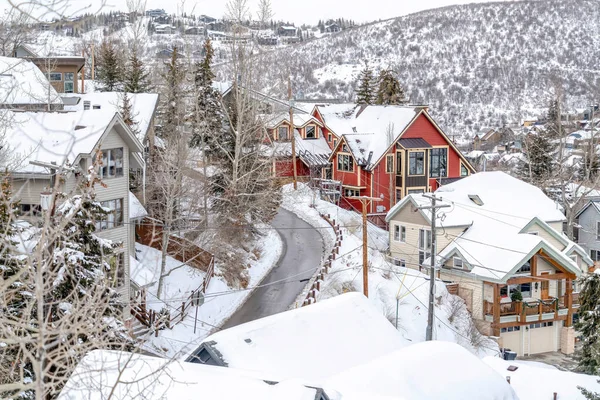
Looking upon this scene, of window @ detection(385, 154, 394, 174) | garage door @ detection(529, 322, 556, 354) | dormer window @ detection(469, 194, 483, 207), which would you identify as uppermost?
window @ detection(385, 154, 394, 174)

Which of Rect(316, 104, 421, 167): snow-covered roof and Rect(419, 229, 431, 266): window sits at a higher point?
Rect(316, 104, 421, 167): snow-covered roof

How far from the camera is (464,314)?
37.8m

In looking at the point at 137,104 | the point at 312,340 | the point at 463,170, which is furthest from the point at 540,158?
the point at 312,340

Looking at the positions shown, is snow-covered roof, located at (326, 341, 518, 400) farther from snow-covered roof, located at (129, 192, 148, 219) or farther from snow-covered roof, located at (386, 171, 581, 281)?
snow-covered roof, located at (386, 171, 581, 281)

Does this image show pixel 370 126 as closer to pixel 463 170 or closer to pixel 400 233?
pixel 463 170

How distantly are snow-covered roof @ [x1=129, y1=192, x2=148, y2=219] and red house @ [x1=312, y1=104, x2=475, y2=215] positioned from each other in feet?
75.3

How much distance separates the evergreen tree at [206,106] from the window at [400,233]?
11.7m

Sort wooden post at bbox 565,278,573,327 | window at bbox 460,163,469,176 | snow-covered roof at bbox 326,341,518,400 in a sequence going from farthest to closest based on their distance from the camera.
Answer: window at bbox 460,163,469,176 → wooden post at bbox 565,278,573,327 → snow-covered roof at bbox 326,341,518,400

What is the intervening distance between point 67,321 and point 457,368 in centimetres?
1262

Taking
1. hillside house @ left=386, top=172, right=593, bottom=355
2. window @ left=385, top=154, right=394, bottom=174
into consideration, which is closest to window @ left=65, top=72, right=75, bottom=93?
window @ left=385, top=154, right=394, bottom=174

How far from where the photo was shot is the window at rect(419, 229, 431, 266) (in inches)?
1652

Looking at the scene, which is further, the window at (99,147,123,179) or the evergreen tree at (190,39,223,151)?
the evergreen tree at (190,39,223,151)

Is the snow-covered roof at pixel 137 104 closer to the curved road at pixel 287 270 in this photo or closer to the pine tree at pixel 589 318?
the curved road at pixel 287 270

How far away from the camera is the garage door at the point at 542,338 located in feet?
128
